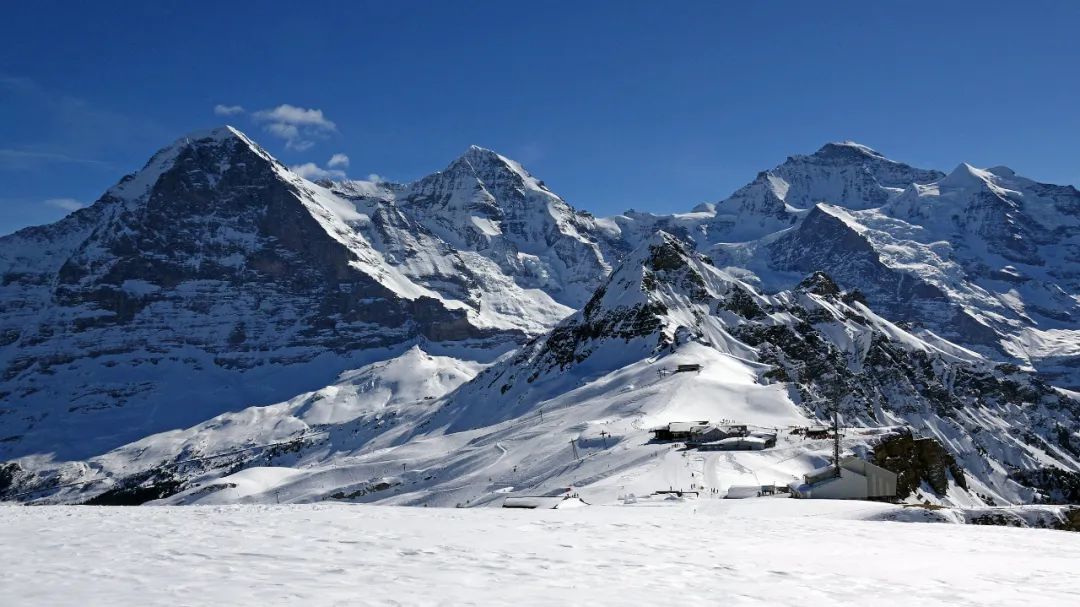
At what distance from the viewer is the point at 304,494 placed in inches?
5020

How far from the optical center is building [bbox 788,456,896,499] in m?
57.9

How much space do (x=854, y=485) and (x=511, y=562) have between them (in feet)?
149

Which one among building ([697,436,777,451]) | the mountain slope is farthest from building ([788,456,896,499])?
building ([697,436,777,451])

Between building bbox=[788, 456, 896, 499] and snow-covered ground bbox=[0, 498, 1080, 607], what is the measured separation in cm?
2938

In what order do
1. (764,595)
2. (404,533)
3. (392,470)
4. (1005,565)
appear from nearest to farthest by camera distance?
(764,595) < (1005,565) < (404,533) < (392,470)

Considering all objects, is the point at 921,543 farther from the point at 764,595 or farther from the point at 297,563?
the point at 297,563

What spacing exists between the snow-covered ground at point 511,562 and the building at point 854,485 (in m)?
29.4

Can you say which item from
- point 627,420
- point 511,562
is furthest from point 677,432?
point 511,562

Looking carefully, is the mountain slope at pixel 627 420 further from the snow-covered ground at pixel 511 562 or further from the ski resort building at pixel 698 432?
the snow-covered ground at pixel 511 562

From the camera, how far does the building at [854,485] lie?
57938 mm

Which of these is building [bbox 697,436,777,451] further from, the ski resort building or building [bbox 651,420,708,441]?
building [bbox 651,420,708,441]

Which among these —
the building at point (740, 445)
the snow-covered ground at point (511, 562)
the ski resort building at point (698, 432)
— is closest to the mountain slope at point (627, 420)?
the building at point (740, 445)

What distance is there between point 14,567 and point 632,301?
175 m

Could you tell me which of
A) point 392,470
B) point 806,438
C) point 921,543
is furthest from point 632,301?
point 921,543
